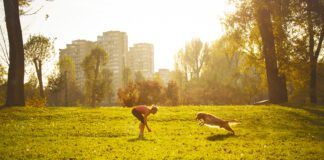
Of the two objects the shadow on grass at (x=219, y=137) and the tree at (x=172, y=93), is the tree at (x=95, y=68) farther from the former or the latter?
the shadow on grass at (x=219, y=137)

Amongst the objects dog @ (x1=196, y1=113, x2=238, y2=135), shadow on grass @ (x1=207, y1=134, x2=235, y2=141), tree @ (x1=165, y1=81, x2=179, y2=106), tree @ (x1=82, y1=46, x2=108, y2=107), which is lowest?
shadow on grass @ (x1=207, y1=134, x2=235, y2=141)

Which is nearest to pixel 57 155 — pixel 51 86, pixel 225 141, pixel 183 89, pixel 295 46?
pixel 225 141

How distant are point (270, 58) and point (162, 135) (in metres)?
18.8

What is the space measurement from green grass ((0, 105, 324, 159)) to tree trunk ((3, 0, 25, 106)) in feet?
7.87

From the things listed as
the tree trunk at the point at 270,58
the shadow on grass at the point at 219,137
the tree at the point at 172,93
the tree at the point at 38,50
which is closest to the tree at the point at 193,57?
the tree at the point at 172,93

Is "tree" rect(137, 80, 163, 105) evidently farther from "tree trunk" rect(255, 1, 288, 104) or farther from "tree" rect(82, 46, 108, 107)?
"tree trunk" rect(255, 1, 288, 104)

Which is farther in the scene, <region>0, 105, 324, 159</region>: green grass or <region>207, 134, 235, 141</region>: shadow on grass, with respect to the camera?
<region>207, 134, 235, 141</region>: shadow on grass

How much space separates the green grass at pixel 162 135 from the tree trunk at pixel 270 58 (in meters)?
5.07

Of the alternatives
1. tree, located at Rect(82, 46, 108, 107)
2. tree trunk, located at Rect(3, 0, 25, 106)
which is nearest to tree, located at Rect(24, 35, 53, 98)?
tree, located at Rect(82, 46, 108, 107)

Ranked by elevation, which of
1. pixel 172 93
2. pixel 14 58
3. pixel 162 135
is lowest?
pixel 162 135

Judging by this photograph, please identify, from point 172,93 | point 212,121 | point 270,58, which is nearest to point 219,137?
point 212,121

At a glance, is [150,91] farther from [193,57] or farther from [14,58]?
[14,58]

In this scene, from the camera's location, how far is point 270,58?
34.3 metres

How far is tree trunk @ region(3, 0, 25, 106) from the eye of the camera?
2836 cm
